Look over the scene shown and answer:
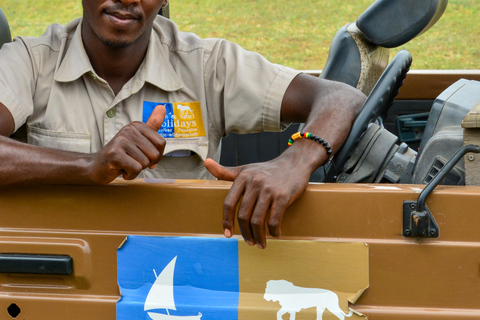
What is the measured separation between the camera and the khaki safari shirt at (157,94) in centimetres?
193

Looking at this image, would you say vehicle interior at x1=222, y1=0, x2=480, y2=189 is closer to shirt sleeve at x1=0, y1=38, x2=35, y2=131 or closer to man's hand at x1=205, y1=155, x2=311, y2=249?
man's hand at x1=205, y1=155, x2=311, y2=249

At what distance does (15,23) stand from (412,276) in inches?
347

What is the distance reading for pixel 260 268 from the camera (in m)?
1.31

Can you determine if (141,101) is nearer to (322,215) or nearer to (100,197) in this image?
(100,197)

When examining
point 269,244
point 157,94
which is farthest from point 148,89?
point 269,244

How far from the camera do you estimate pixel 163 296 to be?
52.5 inches

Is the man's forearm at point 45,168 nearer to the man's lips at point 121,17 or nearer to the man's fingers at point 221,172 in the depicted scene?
the man's fingers at point 221,172

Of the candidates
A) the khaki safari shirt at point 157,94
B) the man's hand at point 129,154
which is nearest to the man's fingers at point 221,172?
the man's hand at point 129,154

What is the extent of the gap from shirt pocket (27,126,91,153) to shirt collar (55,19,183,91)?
16 cm

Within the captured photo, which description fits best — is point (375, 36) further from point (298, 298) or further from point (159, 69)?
point (298, 298)

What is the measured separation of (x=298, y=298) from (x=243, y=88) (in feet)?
2.82

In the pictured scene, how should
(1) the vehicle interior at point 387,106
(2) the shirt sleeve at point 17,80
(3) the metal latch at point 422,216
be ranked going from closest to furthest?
1. (3) the metal latch at point 422,216
2. (1) the vehicle interior at point 387,106
3. (2) the shirt sleeve at point 17,80

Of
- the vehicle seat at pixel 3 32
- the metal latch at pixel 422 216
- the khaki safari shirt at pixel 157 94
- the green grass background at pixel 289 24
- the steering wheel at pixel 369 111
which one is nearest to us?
the metal latch at pixel 422 216

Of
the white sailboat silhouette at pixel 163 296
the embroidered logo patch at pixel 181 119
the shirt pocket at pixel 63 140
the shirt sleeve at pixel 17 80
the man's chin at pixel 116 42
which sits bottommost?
the white sailboat silhouette at pixel 163 296
